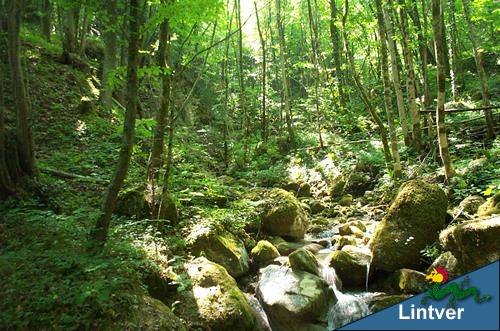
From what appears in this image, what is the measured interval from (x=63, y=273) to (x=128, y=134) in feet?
6.23

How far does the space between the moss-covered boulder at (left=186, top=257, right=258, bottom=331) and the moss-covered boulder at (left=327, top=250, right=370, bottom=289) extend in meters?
2.13

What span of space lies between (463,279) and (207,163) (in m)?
13.2

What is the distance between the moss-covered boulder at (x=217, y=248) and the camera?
696cm

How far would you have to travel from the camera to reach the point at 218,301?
5461 millimetres

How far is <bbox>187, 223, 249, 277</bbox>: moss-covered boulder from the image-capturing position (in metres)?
6.96

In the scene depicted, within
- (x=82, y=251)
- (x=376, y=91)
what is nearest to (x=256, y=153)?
(x=376, y=91)

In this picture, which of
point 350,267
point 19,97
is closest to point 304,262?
point 350,267

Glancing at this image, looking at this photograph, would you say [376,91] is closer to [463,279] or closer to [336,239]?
[336,239]

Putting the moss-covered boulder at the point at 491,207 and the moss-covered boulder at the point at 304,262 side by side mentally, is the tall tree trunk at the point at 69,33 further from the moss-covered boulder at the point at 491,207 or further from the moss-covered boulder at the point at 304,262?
the moss-covered boulder at the point at 491,207

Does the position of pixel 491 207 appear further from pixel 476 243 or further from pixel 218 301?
pixel 218 301

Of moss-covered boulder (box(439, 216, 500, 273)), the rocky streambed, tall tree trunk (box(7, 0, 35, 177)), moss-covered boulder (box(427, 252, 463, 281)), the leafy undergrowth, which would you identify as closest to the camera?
the leafy undergrowth

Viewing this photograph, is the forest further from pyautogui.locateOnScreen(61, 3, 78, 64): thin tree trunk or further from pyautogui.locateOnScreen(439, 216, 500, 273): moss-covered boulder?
pyautogui.locateOnScreen(61, 3, 78, 64): thin tree trunk

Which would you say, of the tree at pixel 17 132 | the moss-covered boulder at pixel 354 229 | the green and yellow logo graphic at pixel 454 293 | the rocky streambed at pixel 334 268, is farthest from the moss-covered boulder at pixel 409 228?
the tree at pixel 17 132

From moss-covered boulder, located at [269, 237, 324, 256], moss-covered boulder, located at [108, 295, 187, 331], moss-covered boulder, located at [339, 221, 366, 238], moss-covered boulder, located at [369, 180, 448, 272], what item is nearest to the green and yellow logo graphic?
moss-covered boulder, located at [108, 295, 187, 331]
